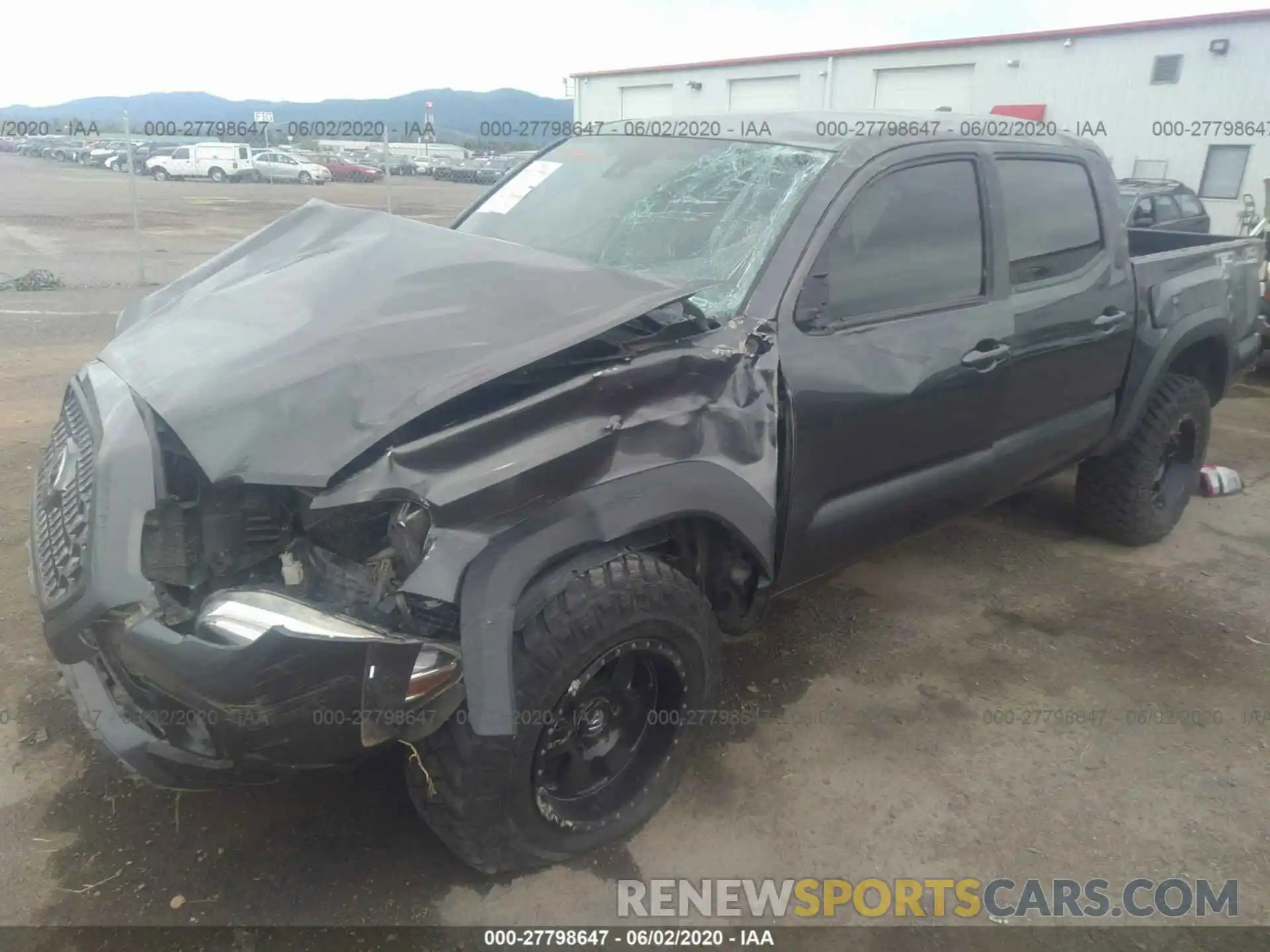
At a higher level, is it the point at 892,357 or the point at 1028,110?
the point at 1028,110

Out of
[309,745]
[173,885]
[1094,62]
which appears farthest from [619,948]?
[1094,62]

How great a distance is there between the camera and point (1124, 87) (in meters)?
16.5

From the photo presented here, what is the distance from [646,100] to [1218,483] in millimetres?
23841

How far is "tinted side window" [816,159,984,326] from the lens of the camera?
9.20 feet

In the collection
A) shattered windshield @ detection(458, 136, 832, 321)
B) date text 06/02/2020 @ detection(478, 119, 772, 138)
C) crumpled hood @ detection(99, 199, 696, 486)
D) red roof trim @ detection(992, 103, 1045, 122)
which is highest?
red roof trim @ detection(992, 103, 1045, 122)

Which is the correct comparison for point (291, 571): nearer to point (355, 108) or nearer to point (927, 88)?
point (927, 88)

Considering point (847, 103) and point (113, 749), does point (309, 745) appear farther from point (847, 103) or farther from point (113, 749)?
point (847, 103)

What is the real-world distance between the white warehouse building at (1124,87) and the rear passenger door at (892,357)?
11.8 m

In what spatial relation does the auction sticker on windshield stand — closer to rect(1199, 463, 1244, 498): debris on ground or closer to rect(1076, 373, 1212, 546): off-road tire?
rect(1076, 373, 1212, 546): off-road tire

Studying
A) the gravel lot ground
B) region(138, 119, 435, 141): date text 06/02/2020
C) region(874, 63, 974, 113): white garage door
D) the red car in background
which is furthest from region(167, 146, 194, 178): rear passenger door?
the gravel lot ground

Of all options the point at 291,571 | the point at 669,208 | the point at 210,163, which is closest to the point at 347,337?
the point at 291,571

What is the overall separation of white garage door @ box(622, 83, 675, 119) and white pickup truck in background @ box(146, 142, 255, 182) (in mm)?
15768

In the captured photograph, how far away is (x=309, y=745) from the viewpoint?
1960mm

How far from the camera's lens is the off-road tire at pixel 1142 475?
4.31 meters
